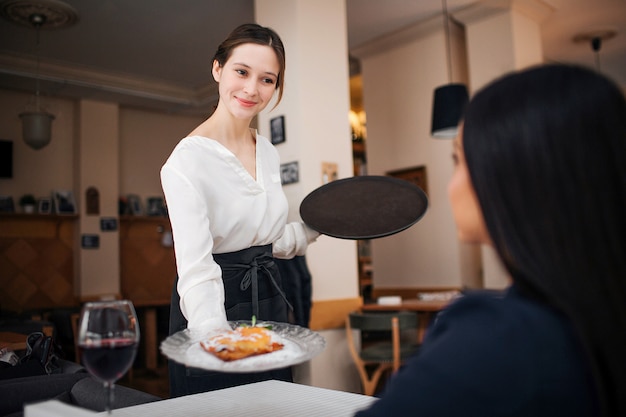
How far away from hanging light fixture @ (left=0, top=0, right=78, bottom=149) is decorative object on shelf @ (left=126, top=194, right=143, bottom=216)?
2250 mm

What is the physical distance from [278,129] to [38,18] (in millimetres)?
2839

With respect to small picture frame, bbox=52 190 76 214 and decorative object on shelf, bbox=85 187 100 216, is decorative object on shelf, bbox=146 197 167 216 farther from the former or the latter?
small picture frame, bbox=52 190 76 214

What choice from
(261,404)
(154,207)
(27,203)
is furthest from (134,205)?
(261,404)

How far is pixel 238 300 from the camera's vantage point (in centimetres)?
146

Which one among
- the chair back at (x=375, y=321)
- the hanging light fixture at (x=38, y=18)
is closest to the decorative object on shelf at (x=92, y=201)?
the hanging light fixture at (x=38, y=18)

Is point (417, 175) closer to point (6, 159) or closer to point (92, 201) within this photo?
point (92, 201)

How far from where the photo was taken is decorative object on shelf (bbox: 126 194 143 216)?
25.5 feet

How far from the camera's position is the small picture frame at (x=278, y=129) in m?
3.66

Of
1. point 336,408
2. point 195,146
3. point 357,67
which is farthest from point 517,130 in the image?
point 357,67

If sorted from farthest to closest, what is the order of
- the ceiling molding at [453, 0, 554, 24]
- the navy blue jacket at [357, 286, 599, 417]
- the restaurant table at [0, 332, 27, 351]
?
the ceiling molding at [453, 0, 554, 24]
the restaurant table at [0, 332, 27, 351]
the navy blue jacket at [357, 286, 599, 417]

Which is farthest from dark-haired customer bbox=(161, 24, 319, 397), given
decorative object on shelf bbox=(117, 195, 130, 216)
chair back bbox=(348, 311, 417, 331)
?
decorative object on shelf bbox=(117, 195, 130, 216)

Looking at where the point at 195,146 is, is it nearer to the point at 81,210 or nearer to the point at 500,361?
the point at 500,361

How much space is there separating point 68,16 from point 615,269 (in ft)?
17.9

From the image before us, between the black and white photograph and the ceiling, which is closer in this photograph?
the ceiling
